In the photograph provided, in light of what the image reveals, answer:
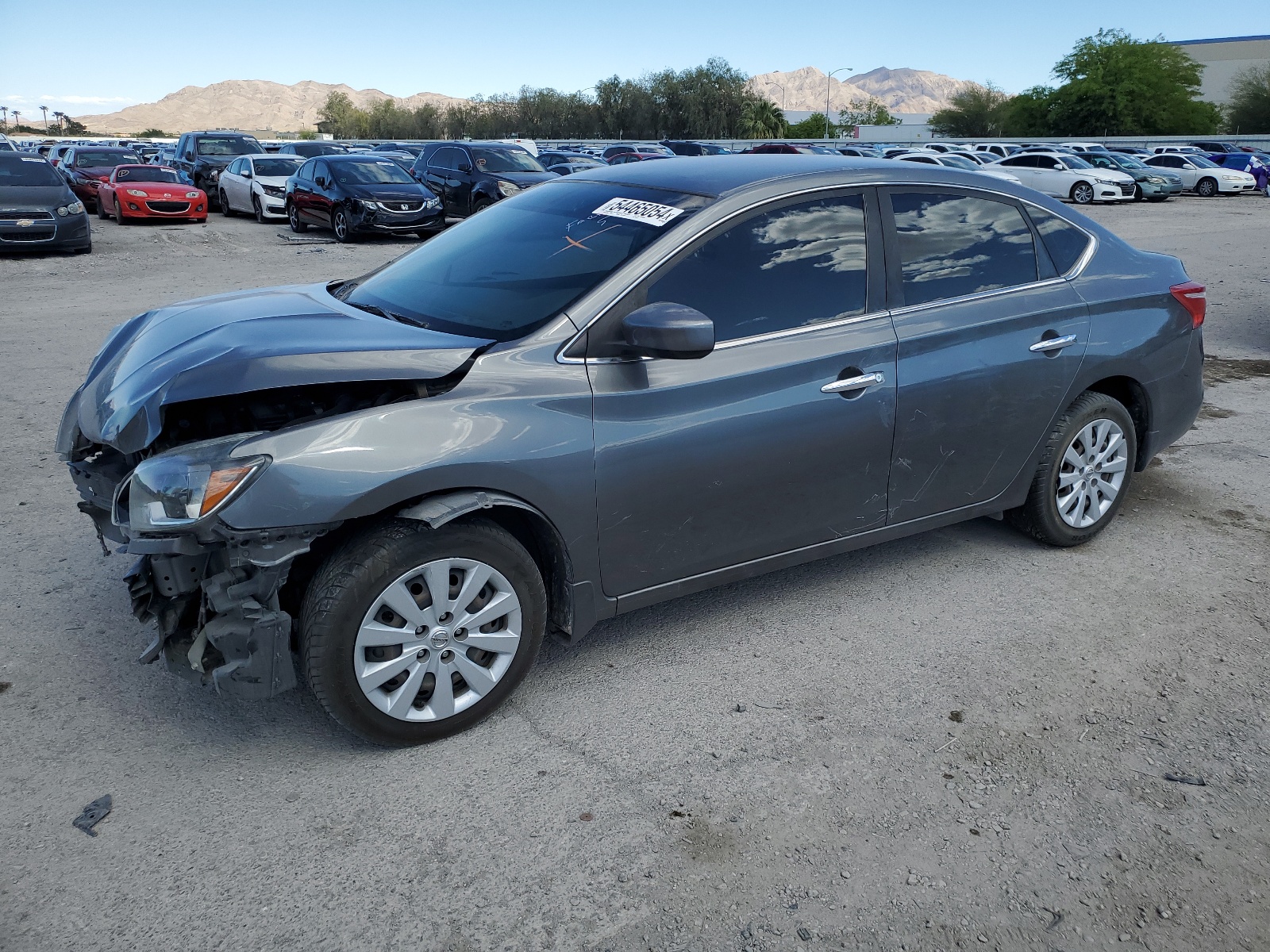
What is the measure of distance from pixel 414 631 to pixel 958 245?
2739mm

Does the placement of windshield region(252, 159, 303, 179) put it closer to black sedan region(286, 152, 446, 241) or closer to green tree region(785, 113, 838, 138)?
black sedan region(286, 152, 446, 241)

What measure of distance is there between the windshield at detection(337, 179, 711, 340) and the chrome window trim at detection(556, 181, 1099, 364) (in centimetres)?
11

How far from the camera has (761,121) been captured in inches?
2955

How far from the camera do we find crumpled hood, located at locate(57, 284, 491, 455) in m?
3.11

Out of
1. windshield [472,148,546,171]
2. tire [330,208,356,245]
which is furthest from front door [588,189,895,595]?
windshield [472,148,546,171]

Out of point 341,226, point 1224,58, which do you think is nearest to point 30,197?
point 341,226

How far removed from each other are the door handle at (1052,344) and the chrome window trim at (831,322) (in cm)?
25

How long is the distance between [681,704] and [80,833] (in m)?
1.90

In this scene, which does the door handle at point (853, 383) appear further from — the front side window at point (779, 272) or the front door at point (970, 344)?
the front side window at point (779, 272)

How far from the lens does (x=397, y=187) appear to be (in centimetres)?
1806

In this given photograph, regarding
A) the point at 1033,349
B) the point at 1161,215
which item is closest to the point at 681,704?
the point at 1033,349

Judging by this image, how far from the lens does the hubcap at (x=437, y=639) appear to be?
3.14 meters

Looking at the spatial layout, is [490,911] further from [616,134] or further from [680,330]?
[616,134]

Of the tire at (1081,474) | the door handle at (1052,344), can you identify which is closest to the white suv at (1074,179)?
the tire at (1081,474)
